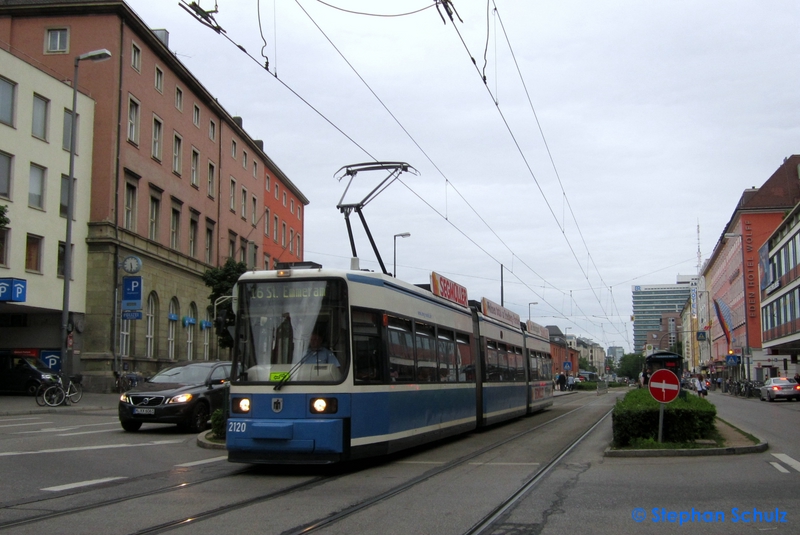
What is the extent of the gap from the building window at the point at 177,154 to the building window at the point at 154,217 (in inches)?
123

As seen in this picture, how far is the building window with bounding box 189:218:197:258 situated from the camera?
159ft

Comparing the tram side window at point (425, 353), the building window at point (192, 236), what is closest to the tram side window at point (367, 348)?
the tram side window at point (425, 353)

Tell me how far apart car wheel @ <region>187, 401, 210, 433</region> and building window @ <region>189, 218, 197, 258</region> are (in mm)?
32149

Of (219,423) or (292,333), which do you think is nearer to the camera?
(292,333)

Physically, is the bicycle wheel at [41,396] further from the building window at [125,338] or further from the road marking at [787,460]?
the road marking at [787,460]

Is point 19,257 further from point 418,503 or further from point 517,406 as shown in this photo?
point 418,503

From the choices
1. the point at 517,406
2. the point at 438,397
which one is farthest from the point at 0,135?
the point at 438,397

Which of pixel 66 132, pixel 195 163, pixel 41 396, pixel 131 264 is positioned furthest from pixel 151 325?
pixel 41 396

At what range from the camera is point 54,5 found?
38500 mm

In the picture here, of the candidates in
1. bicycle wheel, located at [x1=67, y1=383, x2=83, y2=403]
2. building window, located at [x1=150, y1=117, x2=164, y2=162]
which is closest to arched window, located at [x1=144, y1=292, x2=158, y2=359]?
building window, located at [x1=150, y1=117, x2=164, y2=162]

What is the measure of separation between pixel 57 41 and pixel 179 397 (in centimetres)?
2864

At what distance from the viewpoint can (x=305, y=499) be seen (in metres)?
8.62

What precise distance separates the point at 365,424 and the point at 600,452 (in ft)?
16.4

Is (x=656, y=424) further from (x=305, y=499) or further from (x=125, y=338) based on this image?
(x=125, y=338)
